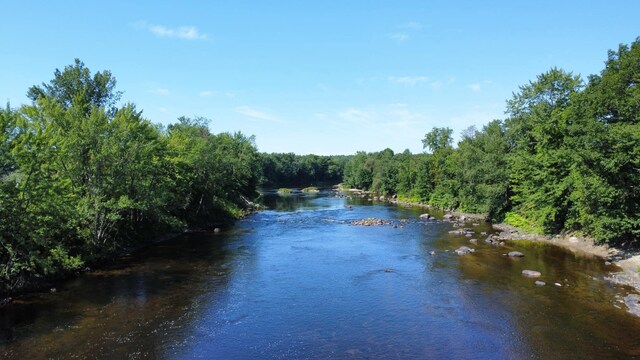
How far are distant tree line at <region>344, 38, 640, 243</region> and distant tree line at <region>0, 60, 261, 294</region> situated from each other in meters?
38.6

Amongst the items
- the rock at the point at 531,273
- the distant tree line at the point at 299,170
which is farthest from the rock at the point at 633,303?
the distant tree line at the point at 299,170

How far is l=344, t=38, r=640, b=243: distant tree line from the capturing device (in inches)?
1342

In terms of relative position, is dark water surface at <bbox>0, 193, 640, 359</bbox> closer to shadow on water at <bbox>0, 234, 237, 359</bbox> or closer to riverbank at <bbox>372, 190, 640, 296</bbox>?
shadow on water at <bbox>0, 234, 237, 359</bbox>

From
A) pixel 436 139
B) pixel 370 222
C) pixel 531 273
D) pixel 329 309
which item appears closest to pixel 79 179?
pixel 329 309

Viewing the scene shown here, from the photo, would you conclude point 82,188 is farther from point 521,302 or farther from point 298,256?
point 521,302

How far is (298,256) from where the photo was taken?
38.1 m

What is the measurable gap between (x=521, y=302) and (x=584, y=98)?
2501 centimetres

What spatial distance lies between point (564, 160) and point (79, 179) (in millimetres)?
43821

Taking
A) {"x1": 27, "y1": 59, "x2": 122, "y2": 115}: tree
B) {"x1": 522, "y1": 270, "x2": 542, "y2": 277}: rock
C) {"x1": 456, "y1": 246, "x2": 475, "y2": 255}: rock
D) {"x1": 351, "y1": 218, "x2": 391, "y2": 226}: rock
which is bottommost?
{"x1": 522, "y1": 270, "x2": 542, "y2": 277}: rock

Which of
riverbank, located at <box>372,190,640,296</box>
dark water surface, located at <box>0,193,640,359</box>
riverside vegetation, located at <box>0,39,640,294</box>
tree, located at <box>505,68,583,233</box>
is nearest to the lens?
dark water surface, located at <box>0,193,640,359</box>

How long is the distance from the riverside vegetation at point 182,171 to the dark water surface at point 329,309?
12.3ft

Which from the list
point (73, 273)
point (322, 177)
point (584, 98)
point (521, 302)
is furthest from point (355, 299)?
point (322, 177)

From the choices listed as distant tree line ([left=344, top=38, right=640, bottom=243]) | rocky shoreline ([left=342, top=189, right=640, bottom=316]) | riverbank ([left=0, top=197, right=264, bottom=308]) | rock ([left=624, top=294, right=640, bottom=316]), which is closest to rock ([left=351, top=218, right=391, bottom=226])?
rocky shoreline ([left=342, top=189, right=640, bottom=316])

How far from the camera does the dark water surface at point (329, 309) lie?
19.0 m
